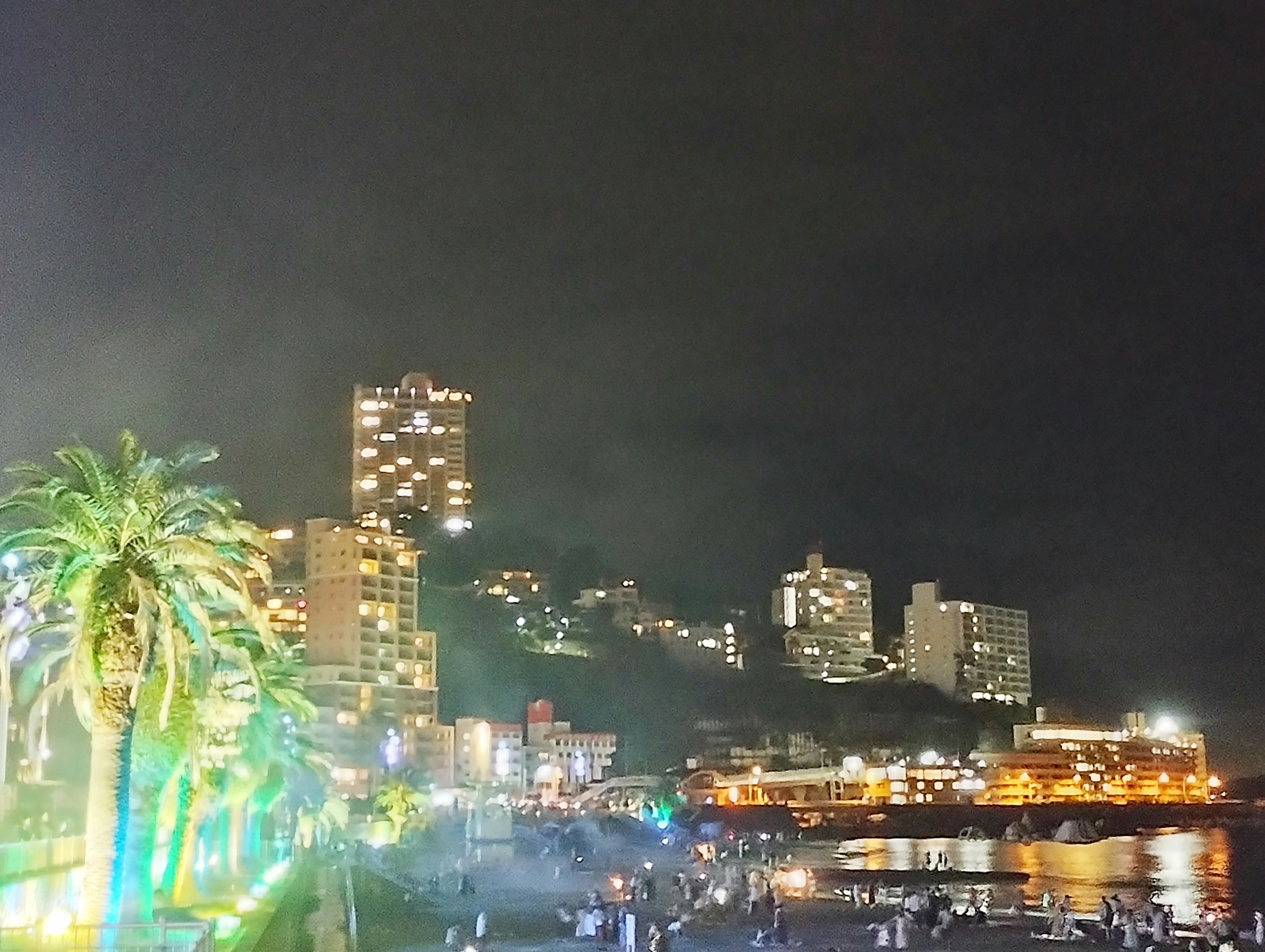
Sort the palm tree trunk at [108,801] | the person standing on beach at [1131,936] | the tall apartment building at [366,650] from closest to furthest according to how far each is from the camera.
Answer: the palm tree trunk at [108,801] < the person standing on beach at [1131,936] < the tall apartment building at [366,650]

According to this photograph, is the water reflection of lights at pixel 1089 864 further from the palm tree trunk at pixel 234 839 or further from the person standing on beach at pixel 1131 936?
the palm tree trunk at pixel 234 839

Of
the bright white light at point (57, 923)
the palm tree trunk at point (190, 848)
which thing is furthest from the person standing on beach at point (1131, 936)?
the bright white light at point (57, 923)

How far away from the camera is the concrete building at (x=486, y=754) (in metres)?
130

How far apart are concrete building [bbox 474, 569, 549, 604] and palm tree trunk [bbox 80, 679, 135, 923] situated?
15184 cm

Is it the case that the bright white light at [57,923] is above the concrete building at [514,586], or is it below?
below

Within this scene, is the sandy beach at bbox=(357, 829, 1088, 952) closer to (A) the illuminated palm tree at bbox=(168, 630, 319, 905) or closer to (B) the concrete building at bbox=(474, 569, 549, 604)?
(A) the illuminated palm tree at bbox=(168, 630, 319, 905)

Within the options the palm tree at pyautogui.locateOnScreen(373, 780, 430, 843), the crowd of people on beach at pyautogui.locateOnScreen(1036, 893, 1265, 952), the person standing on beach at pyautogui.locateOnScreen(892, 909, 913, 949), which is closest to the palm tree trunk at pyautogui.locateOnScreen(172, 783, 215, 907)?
the person standing on beach at pyautogui.locateOnScreen(892, 909, 913, 949)

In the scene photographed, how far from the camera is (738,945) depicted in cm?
3881

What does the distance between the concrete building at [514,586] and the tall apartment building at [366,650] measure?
3017cm

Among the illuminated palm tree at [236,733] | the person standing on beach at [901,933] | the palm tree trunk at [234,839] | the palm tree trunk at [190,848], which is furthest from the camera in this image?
the palm tree trunk at [234,839]

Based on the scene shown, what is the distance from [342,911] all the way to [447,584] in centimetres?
13004

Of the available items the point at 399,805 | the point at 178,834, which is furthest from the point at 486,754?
the point at 178,834

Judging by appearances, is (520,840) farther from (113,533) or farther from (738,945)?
(113,533)

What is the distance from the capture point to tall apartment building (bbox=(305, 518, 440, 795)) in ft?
393
